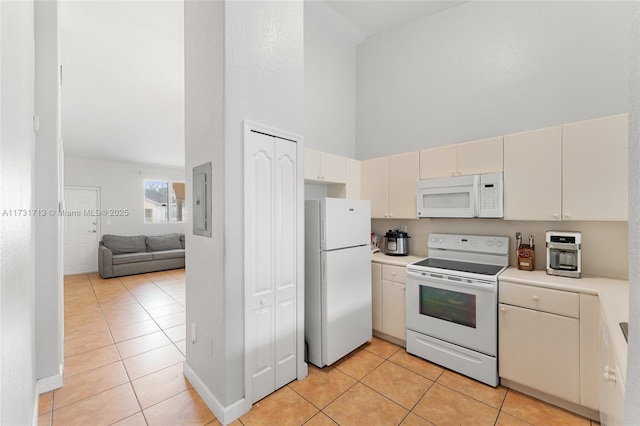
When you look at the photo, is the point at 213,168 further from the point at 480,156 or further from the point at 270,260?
the point at 480,156

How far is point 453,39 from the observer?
10.1ft

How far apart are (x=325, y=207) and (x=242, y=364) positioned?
1348 millimetres

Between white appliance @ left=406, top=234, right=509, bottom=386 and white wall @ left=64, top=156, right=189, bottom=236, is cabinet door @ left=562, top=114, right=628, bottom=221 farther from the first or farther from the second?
white wall @ left=64, top=156, right=189, bottom=236

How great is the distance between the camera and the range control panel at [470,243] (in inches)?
103

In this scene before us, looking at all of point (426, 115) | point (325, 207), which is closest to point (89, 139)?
point (325, 207)

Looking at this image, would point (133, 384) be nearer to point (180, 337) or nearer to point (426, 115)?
point (180, 337)

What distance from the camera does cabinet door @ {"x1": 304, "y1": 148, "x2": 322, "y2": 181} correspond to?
2807 mm

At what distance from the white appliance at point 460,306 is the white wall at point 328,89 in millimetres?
1921

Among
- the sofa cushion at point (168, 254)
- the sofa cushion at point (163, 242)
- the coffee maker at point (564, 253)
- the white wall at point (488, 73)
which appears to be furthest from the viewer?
the sofa cushion at point (163, 242)

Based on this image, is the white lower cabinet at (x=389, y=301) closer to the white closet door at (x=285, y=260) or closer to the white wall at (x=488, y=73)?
the white closet door at (x=285, y=260)

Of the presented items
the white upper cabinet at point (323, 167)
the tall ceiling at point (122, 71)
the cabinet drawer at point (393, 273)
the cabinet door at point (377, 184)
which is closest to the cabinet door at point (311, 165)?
the white upper cabinet at point (323, 167)

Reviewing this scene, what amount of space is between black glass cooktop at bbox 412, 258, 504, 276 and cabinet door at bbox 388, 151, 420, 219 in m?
0.54

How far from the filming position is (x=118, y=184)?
23.6ft

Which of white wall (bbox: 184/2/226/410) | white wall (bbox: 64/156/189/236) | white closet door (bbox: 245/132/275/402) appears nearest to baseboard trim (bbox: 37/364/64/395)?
white wall (bbox: 184/2/226/410)
